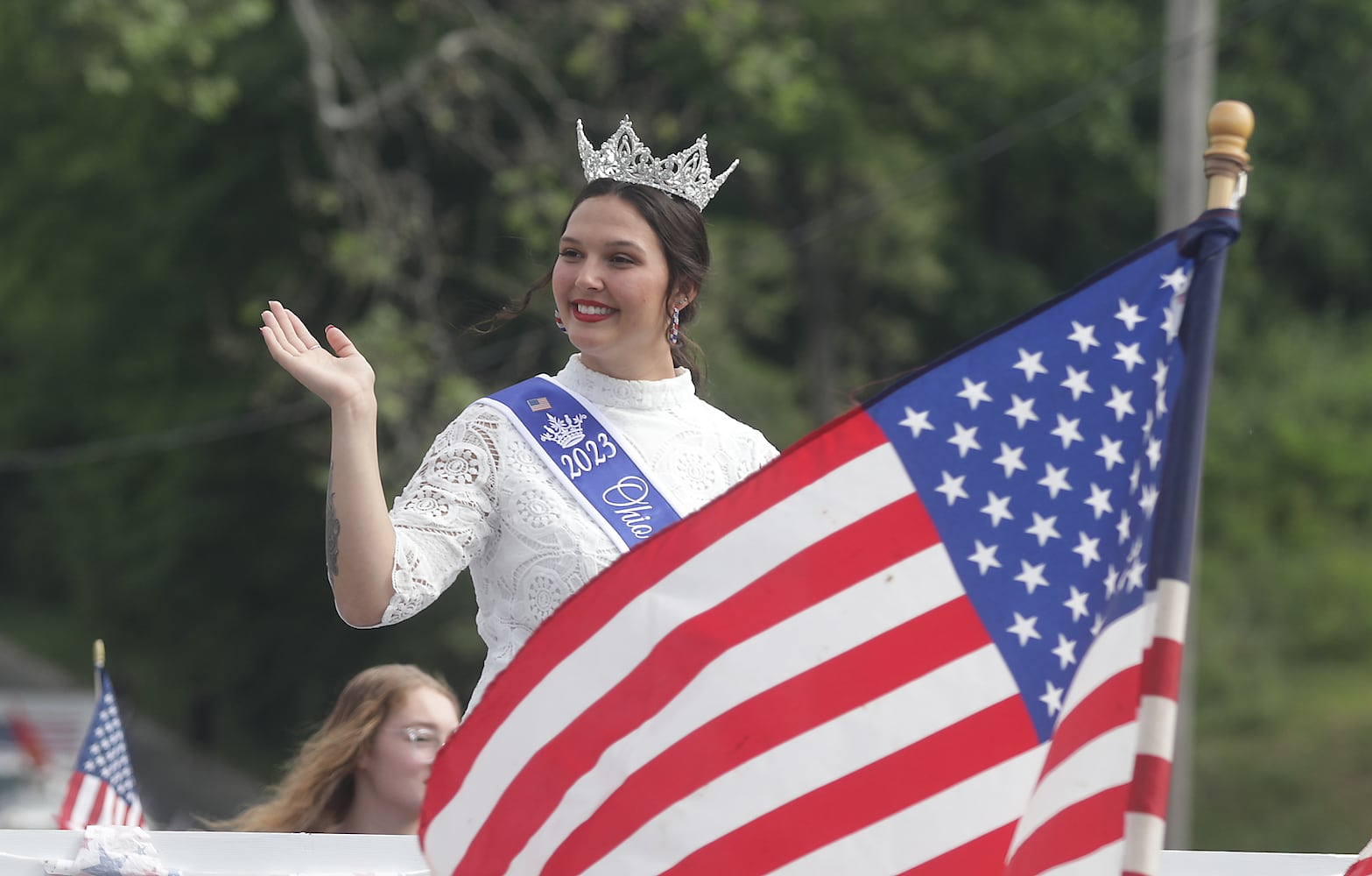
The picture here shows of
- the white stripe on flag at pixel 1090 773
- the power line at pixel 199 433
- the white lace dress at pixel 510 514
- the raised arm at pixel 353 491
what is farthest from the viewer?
the power line at pixel 199 433

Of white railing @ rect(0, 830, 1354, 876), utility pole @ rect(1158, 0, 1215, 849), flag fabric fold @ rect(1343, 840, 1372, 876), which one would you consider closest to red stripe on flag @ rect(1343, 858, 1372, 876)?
flag fabric fold @ rect(1343, 840, 1372, 876)

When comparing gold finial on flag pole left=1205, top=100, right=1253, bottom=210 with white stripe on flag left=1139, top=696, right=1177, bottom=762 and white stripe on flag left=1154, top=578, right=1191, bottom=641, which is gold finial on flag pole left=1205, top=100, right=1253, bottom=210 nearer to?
white stripe on flag left=1154, top=578, right=1191, bottom=641

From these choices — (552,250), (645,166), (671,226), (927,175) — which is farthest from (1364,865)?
(927,175)

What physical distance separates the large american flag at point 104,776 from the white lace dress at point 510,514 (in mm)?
1771

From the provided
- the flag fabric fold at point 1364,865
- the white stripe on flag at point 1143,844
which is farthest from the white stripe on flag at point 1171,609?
the flag fabric fold at point 1364,865

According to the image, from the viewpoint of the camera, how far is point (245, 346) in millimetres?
14133

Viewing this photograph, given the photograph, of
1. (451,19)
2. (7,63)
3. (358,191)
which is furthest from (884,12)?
(7,63)

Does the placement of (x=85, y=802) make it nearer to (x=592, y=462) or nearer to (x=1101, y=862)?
(x=592, y=462)

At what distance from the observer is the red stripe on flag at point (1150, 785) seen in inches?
93.7

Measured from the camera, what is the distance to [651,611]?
2713 millimetres

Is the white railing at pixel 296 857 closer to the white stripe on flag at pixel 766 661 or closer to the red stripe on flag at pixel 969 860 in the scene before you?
the white stripe on flag at pixel 766 661

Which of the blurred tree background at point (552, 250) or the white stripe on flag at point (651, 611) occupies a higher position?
the blurred tree background at point (552, 250)

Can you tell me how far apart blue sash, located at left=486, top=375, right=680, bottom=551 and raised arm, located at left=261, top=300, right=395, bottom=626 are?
392mm

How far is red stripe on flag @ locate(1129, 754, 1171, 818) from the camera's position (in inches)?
93.7
